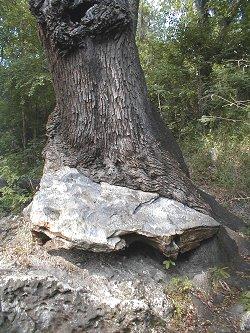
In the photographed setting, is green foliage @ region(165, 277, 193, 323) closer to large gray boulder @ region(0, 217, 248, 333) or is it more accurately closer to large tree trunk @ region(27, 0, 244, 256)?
large gray boulder @ region(0, 217, 248, 333)

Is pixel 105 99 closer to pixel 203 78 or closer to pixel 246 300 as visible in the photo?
pixel 246 300

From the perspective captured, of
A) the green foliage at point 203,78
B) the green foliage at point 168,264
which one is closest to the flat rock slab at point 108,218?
the green foliage at point 168,264

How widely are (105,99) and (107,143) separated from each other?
19.5 inches

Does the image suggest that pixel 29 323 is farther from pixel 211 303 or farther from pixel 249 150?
pixel 249 150

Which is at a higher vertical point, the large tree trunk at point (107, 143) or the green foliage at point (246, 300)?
the large tree trunk at point (107, 143)

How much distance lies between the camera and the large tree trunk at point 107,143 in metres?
3.29

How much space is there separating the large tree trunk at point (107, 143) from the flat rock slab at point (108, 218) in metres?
0.01

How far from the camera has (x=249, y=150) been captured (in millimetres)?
6090

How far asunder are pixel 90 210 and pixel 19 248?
3.14 feet

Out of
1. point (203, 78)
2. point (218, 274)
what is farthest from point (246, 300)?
point (203, 78)

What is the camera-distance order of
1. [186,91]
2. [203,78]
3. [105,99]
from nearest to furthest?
[105,99] < [186,91] < [203,78]

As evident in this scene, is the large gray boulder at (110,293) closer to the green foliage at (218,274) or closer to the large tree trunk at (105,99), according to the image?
the green foliage at (218,274)

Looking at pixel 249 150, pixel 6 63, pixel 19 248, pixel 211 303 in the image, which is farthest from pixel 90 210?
pixel 6 63

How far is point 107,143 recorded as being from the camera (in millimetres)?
3623
